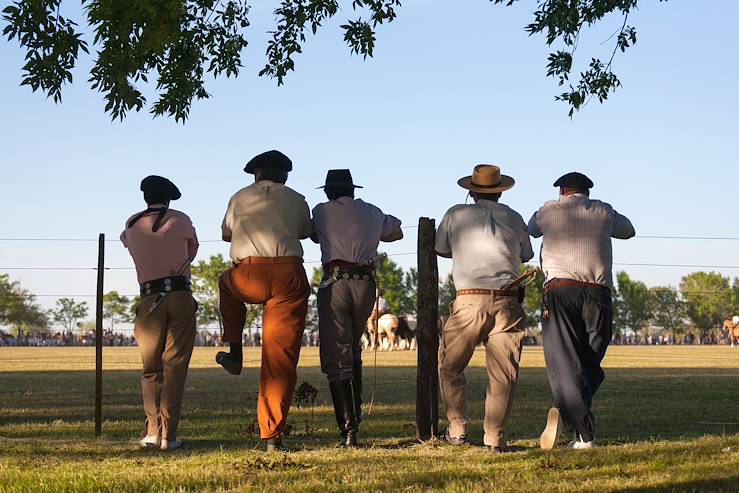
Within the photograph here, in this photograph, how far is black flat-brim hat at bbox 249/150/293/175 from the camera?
30.7 ft

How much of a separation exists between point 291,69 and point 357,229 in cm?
701

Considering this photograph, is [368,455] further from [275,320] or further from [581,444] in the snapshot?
[581,444]

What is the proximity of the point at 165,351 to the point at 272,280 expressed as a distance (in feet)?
4.35

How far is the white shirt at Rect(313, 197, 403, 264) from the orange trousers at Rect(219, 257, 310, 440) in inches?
14.2

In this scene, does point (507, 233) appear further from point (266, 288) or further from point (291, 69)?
point (291, 69)

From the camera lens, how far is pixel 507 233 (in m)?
9.24

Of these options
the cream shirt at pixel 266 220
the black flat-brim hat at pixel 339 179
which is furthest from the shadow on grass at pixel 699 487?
the black flat-brim hat at pixel 339 179

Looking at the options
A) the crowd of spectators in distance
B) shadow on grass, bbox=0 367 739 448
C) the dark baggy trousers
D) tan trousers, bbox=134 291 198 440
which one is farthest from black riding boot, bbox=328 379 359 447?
the crowd of spectators in distance

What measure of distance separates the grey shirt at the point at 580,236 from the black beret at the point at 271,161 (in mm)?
1985

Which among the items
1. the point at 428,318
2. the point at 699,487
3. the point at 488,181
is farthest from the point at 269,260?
the point at 699,487

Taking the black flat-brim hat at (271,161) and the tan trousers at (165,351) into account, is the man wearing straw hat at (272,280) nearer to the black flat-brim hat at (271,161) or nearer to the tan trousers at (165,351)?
the black flat-brim hat at (271,161)

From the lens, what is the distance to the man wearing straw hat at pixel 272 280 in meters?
9.10

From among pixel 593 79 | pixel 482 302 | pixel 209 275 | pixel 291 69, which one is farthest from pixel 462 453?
pixel 209 275

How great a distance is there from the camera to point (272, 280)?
29.8ft
